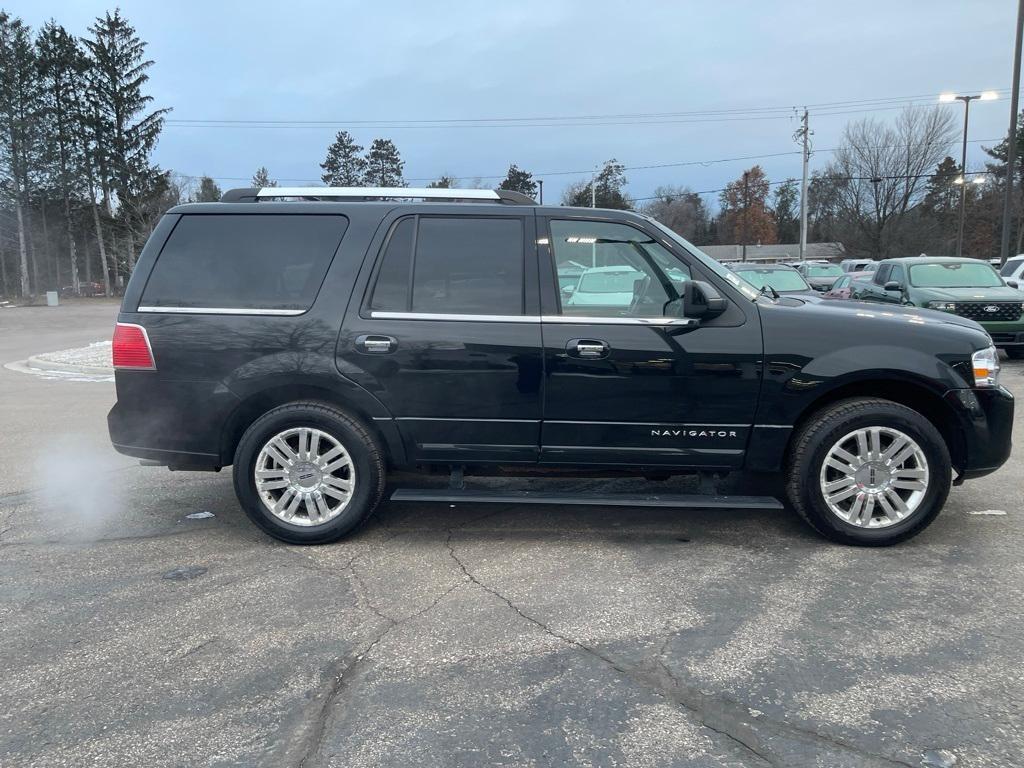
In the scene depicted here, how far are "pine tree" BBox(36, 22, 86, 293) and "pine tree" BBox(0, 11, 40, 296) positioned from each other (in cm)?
74

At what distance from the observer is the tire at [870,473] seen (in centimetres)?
432

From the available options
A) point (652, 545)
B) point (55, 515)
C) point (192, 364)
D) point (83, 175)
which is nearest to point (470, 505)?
point (652, 545)

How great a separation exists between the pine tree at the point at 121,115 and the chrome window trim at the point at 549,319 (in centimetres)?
4915

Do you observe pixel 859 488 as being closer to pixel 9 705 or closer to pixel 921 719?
pixel 921 719

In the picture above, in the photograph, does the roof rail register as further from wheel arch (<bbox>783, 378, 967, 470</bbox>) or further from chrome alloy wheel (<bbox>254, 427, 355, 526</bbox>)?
wheel arch (<bbox>783, 378, 967, 470</bbox>)

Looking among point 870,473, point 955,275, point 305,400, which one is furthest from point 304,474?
point 955,275

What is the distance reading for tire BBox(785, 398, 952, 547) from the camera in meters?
4.32

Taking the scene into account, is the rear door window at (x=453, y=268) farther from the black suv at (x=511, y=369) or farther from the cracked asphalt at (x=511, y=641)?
the cracked asphalt at (x=511, y=641)

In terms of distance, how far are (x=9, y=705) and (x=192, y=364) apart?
2082mm

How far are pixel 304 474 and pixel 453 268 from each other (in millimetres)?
1517

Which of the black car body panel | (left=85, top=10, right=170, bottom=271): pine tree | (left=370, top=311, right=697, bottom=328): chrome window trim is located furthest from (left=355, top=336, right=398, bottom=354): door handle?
(left=85, top=10, right=170, bottom=271): pine tree

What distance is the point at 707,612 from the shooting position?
3656mm

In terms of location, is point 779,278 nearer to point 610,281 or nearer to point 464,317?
point 610,281

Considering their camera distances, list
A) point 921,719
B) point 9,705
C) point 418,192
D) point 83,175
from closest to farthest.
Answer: point 921,719, point 9,705, point 418,192, point 83,175
